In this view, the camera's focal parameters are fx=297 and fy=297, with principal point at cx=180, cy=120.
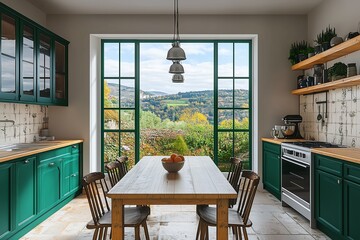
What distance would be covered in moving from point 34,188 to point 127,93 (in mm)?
2486

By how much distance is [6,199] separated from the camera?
9.48 ft

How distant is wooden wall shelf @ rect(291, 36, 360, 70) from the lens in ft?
10.8

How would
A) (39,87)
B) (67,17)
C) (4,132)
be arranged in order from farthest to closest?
(67,17), (39,87), (4,132)

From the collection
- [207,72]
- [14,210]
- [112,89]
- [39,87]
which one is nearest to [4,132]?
[39,87]

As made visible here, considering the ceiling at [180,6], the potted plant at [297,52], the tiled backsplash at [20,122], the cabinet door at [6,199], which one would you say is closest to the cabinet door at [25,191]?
the cabinet door at [6,199]

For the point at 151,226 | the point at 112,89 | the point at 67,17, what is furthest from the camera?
the point at 112,89

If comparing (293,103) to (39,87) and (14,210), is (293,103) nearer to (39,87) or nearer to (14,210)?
(39,87)

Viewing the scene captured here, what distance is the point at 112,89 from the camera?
5.43m

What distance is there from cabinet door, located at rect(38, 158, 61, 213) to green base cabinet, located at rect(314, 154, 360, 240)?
3.22m

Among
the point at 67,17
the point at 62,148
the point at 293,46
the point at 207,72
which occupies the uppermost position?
the point at 67,17

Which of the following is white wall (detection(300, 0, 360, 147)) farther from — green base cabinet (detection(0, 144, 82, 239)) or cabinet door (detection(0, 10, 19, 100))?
cabinet door (detection(0, 10, 19, 100))

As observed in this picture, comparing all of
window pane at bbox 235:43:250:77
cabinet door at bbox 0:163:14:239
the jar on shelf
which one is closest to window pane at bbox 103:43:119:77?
window pane at bbox 235:43:250:77

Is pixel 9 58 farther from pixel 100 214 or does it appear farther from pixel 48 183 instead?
pixel 100 214

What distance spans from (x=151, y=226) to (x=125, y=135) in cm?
227
